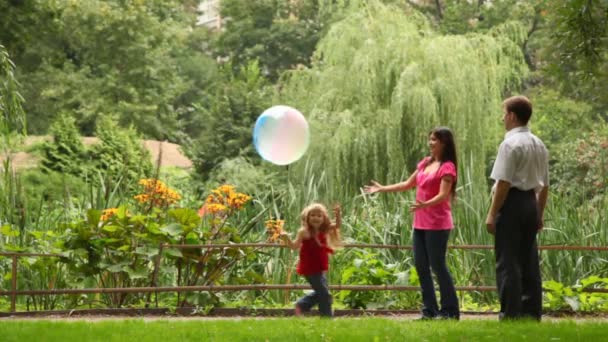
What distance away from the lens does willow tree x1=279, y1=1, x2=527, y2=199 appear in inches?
917

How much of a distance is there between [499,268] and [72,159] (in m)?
22.7

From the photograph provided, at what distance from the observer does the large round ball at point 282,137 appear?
13.9 metres

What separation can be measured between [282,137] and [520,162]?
6.68 metres

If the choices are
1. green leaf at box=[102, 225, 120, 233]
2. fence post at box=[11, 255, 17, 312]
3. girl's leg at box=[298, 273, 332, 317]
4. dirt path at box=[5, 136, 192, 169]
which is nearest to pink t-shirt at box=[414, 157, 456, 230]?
girl's leg at box=[298, 273, 332, 317]

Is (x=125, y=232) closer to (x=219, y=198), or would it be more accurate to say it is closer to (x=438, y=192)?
(x=219, y=198)

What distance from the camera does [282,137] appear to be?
13.9 meters

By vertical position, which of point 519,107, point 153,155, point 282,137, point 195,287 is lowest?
point 195,287

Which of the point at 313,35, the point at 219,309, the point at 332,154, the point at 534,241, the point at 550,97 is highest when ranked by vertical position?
the point at 313,35

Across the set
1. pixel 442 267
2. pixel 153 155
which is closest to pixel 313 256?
pixel 442 267

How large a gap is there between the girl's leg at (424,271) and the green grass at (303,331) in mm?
471

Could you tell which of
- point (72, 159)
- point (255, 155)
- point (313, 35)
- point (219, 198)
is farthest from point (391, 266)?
point (313, 35)

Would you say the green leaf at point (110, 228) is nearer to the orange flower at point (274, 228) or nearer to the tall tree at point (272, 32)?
the orange flower at point (274, 228)

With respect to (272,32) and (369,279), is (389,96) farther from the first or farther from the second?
(272,32)

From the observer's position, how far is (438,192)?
8227mm
